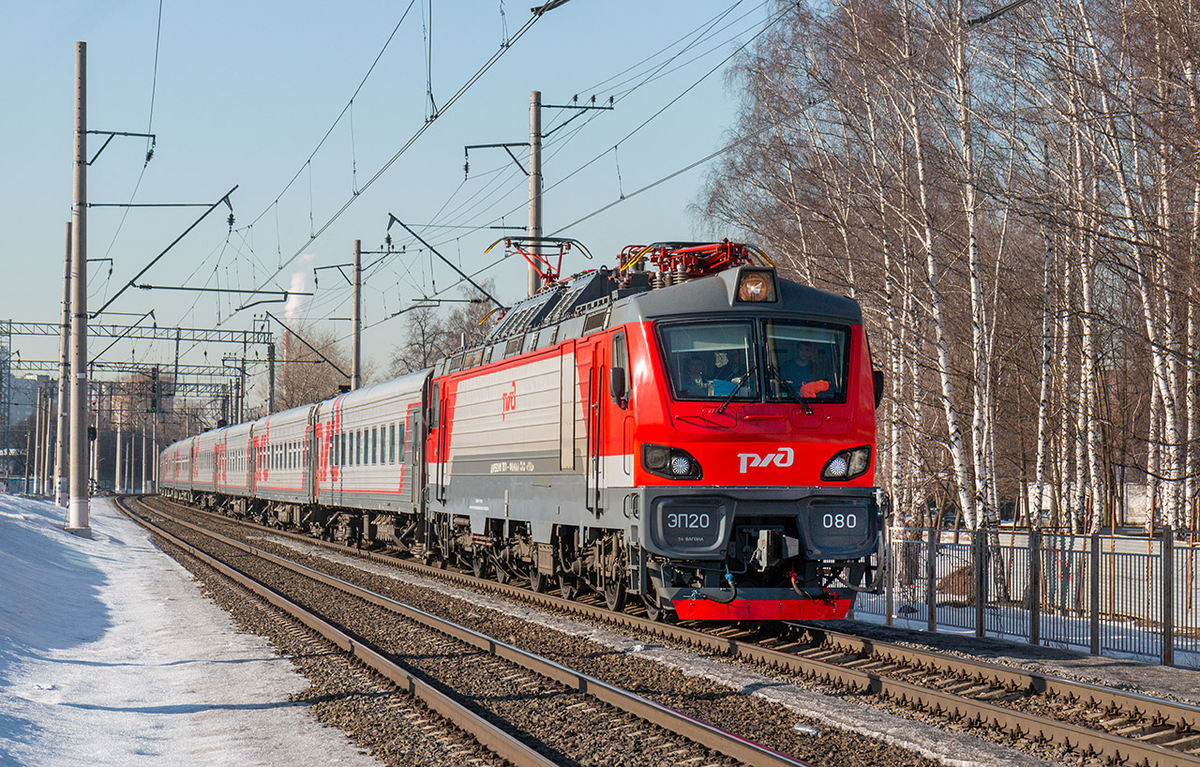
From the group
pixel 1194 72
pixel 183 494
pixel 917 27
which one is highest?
pixel 917 27

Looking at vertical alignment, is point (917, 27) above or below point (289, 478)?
above

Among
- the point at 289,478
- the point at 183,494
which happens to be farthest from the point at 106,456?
the point at 289,478

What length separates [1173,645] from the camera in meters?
12.0

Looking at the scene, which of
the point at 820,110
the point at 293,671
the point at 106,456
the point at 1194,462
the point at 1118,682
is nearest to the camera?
the point at 1118,682

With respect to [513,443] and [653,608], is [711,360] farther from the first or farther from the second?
[513,443]

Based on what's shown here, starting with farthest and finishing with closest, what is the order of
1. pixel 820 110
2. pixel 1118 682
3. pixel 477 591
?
pixel 820 110 → pixel 477 591 → pixel 1118 682

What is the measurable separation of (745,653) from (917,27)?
12.2m

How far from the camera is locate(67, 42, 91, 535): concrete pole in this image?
2653cm

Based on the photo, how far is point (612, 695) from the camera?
9211 millimetres

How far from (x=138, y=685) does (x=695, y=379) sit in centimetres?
559

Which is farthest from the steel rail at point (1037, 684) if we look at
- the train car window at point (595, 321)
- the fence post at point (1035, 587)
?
the train car window at point (595, 321)

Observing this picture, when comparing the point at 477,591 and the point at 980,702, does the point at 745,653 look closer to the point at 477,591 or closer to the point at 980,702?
the point at 980,702

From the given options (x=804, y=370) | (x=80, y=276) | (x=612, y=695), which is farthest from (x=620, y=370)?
(x=80, y=276)

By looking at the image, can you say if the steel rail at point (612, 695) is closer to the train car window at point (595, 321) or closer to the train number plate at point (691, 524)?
the train number plate at point (691, 524)
